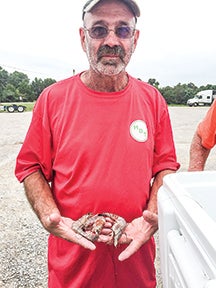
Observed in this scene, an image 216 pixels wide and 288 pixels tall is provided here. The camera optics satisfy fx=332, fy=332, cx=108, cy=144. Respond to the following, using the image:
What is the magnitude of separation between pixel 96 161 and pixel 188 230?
3.02 feet

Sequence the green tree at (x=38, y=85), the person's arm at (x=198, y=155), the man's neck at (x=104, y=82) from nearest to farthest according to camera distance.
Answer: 1. the man's neck at (x=104, y=82)
2. the person's arm at (x=198, y=155)
3. the green tree at (x=38, y=85)

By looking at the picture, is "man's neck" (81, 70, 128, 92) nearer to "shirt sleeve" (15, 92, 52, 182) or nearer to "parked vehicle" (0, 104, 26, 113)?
"shirt sleeve" (15, 92, 52, 182)

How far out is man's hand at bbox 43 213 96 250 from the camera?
5.11ft

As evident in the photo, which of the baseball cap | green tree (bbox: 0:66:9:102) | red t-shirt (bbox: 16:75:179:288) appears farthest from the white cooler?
green tree (bbox: 0:66:9:102)

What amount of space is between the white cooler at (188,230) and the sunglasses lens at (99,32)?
97 centimetres

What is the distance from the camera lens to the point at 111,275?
182 cm

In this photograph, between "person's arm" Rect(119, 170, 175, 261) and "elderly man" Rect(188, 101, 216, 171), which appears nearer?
"person's arm" Rect(119, 170, 175, 261)

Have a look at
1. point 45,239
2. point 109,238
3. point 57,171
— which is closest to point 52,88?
point 57,171

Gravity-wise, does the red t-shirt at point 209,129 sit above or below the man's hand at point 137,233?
above

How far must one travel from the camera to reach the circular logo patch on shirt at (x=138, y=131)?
1.81m

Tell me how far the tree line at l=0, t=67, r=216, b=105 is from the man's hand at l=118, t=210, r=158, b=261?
44.8m

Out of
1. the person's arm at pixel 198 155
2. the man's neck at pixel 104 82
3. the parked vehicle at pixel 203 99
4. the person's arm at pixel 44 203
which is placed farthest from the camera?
the parked vehicle at pixel 203 99

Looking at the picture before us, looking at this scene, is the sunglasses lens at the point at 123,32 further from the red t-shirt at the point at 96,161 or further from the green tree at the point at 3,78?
the green tree at the point at 3,78

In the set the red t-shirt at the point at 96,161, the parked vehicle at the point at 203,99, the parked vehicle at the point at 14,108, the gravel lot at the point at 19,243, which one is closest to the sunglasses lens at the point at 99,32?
the red t-shirt at the point at 96,161
